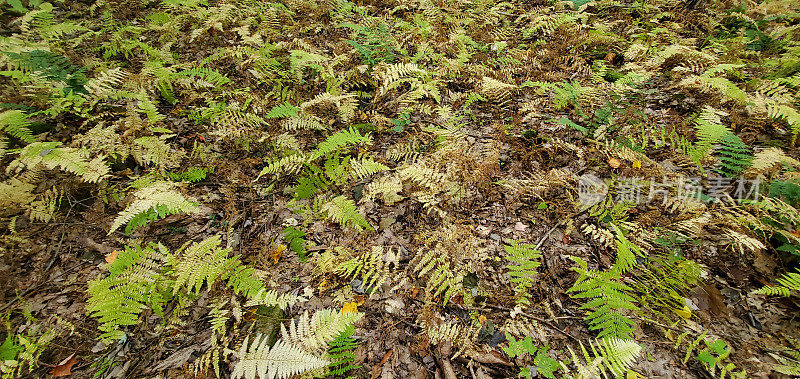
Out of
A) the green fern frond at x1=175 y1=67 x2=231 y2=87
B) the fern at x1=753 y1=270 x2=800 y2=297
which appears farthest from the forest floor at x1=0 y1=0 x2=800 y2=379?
the green fern frond at x1=175 y1=67 x2=231 y2=87

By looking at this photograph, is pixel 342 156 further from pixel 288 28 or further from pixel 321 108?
pixel 288 28

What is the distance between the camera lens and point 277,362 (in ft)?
7.78

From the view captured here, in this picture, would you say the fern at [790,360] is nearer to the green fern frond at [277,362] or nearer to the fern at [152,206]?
the green fern frond at [277,362]

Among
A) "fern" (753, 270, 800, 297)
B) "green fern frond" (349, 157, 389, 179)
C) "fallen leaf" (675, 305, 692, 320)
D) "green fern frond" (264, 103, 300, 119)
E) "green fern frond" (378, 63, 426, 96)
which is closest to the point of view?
"fern" (753, 270, 800, 297)

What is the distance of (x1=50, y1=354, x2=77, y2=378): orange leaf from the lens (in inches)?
109

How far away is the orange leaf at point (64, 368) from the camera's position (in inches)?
109

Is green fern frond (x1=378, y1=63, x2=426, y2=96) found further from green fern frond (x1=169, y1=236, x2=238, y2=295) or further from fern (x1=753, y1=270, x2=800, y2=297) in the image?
fern (x1=753, y1=270, x2=800, y2=297)

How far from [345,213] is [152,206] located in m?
2.08

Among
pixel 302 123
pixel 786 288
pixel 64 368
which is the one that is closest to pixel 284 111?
pixel 302 123

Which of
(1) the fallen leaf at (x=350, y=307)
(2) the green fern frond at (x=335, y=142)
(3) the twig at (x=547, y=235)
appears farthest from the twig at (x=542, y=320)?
(2) the green fern frond at (x=335, y=142)

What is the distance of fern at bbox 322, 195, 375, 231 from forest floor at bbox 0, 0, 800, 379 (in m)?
0.04

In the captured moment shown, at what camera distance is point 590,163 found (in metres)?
3.97

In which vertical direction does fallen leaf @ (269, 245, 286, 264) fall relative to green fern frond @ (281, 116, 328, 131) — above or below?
below

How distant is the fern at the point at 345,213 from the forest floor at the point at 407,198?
35 mm
